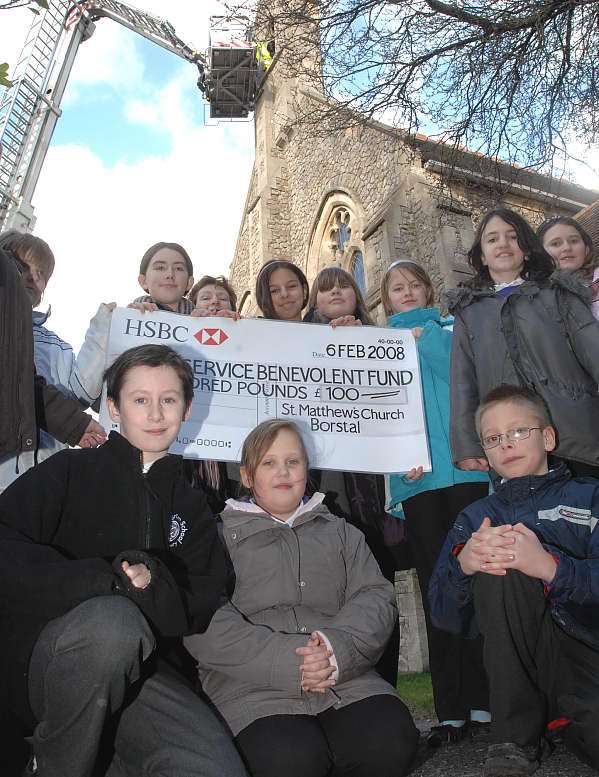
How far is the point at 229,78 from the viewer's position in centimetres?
2794

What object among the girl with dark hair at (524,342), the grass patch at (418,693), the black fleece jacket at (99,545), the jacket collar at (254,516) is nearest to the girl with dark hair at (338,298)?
the girl with dark hair at (524,342)

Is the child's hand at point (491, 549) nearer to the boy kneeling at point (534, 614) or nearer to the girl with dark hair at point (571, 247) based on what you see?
the boy kneeling at point (534, 614)

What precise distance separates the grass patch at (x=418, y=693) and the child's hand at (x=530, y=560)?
12.2ft

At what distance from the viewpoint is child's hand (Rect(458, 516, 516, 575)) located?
2.04 meters

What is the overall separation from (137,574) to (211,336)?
2.20 metres

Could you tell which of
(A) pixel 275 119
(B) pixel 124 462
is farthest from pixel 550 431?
(A) pixel 275 119

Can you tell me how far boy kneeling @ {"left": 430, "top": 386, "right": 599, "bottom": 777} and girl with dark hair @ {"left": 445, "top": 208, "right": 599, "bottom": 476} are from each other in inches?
23.4

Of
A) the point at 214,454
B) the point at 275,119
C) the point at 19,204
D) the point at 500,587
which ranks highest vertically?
the point at 275,119

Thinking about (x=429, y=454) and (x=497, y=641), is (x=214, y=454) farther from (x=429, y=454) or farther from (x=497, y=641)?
(x=497, y=641)

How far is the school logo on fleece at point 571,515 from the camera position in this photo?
2.29 metres

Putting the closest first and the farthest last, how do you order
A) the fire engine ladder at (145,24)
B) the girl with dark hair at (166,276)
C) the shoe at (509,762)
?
the shoe at (509,762) < the girl with dark hair at (166,276) < the fire engine ladder at (145,24)

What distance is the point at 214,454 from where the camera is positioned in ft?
11.2

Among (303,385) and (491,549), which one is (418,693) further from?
Answer: (491,549)

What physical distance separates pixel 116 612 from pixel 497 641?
3.91ft
